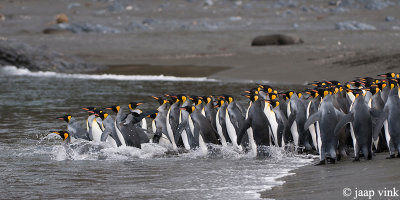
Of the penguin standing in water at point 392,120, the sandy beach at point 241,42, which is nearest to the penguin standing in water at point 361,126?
the penguin standing in water at point 392,120

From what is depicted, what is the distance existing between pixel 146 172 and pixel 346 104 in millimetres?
2994

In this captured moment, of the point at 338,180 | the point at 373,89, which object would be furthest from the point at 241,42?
the point at 338,180

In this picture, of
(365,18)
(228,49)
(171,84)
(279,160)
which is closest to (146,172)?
(279,160)

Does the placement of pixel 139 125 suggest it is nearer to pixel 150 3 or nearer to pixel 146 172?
pixel 146 172

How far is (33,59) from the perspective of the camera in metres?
26.5

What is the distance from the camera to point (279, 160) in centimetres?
927

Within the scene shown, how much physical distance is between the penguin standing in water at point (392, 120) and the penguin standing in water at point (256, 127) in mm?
1731

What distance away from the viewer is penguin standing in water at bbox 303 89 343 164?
28.4ft

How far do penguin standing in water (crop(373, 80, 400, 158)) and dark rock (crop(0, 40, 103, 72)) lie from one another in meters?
18.8

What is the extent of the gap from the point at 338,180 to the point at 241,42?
23.0 meters

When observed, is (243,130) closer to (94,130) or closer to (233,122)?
Result: (233,122)

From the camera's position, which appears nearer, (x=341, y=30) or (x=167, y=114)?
(x=167, y=114)

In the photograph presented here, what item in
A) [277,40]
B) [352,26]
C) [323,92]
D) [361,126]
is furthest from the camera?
[352,26]

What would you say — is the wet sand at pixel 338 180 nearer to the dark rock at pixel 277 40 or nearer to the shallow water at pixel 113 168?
the shallow water at pixel 113 168
